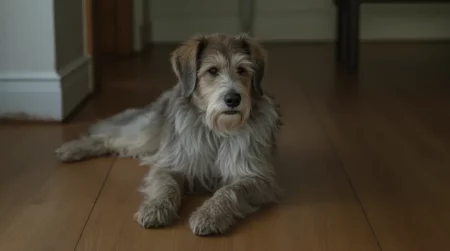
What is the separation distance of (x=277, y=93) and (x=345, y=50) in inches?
45.2

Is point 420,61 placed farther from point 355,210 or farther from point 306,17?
point 355,210

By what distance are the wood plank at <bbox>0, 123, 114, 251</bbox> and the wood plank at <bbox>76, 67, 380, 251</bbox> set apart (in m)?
0.05

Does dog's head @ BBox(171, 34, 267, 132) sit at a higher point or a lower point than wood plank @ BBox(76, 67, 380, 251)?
higher

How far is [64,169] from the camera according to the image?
2.50 m

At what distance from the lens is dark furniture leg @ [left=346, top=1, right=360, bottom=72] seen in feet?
15.3

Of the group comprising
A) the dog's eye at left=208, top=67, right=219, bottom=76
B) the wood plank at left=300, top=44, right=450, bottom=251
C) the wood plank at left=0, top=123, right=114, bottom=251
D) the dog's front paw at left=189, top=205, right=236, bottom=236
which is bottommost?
the wood plank at left=300, top=44, right=450, bottom=251

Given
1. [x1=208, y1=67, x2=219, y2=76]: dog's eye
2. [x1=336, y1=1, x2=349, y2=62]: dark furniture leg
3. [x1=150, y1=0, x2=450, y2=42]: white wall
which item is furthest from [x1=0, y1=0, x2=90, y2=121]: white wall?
[x1=150, y1=0, x2=450, y2=42]: white wall

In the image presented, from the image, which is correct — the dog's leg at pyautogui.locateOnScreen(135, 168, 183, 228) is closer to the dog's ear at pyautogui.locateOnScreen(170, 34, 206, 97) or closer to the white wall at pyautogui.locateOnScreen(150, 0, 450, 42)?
the dog's ear at pyautogui.locateOnScreen(170, 34, 206, 97)

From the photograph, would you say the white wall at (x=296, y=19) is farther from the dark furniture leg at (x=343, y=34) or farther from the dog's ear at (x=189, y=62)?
the dog's ear at (x=189, y=62)

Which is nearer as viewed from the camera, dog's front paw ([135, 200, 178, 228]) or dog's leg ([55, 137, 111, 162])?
dog's front paw ([135, 200, 178, 228])

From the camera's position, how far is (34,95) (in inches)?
123

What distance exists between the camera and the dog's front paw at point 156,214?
1.96m

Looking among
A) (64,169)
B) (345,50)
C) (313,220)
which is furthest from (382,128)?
(345,50)

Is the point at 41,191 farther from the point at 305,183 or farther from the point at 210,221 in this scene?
the point at 305,183
